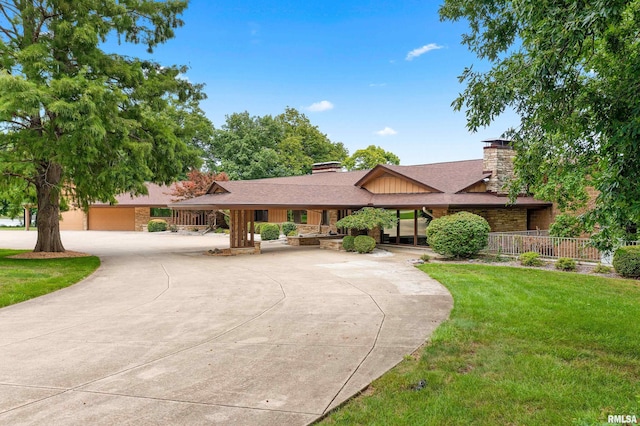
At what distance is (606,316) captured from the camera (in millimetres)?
7809

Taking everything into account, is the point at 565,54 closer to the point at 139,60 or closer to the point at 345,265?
the point at 345,265

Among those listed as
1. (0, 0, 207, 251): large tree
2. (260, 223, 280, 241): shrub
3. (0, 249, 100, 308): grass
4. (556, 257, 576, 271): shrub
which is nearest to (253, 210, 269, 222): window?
(260, 223, 280, 241): shrub

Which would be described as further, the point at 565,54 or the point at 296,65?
the point at 296,65

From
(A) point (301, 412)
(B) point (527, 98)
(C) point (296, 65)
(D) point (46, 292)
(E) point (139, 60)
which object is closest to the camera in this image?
(A) point (301, 412)

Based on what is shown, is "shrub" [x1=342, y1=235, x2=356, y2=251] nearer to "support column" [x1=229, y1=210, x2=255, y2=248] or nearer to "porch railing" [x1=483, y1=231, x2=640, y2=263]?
"support column" [x1=229, y1=210, x2=255, y2=248]

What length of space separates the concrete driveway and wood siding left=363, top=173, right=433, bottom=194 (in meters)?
10.1

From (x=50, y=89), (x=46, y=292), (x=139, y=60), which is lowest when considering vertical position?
(x=46, y=292)

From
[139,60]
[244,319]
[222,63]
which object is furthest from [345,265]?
[222,63]

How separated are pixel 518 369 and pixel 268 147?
46.7m

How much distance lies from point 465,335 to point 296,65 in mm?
27220

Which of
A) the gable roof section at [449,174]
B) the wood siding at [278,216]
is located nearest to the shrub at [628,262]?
the gable roof section at [449,174]

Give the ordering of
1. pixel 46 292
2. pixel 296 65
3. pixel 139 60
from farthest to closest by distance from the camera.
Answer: pixel 296 65, pixel 139 60, pixel 46 292

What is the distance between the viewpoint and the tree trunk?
58.2ft

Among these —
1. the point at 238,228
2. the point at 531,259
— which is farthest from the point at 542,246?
the point at 238,228
